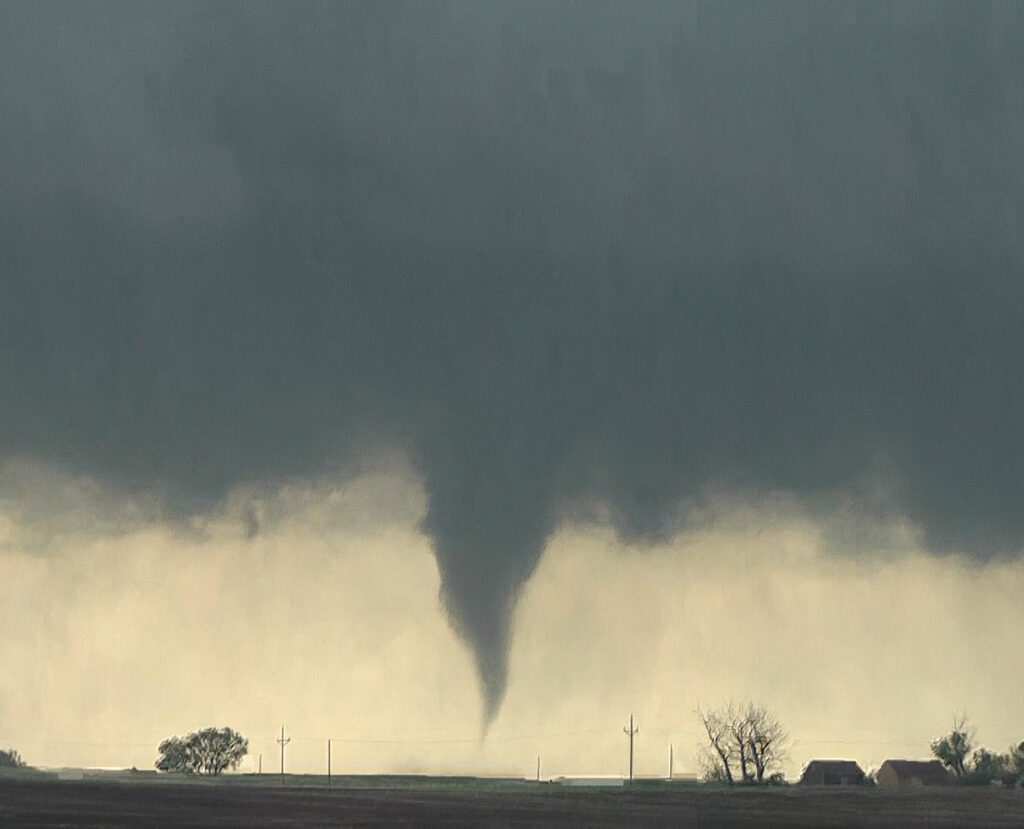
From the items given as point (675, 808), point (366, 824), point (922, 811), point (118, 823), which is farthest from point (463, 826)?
point (922, 811)

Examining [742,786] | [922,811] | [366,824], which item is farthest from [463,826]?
[742,786]

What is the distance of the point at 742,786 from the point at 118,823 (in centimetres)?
14172

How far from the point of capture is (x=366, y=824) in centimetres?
7306

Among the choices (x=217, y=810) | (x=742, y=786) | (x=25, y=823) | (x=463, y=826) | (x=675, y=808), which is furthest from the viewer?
(x=742, y=786)

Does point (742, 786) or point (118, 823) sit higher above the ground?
point (118, 823)

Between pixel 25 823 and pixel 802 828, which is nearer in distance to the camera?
pixel 25 823

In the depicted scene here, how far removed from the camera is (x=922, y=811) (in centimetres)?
10581

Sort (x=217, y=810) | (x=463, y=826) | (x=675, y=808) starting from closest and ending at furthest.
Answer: (x=463, y=826) → (x=217, y=810) → (x=675, y=808)

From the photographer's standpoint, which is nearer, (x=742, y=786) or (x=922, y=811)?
(x=922, y=811)

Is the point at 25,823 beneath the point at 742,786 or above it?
above

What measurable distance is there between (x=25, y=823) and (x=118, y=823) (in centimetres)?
399

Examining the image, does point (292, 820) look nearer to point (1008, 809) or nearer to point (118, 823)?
point (118, 823)

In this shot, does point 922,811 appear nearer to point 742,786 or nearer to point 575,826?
point 575,826

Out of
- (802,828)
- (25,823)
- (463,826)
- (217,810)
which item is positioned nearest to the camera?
(25,823)
